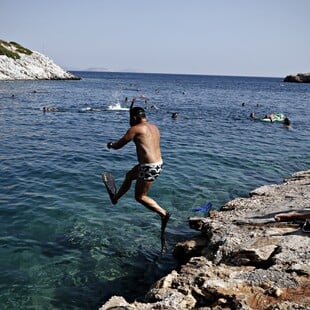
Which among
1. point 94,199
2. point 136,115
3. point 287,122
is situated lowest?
point 94,199

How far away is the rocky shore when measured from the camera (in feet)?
20.8

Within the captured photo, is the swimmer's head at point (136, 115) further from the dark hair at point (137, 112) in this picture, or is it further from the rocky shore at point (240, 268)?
the rocky shore at point (240, 268)

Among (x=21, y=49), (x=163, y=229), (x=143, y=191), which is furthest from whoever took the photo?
(x=21, y=49)

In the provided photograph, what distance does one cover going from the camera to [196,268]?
7.90 metres

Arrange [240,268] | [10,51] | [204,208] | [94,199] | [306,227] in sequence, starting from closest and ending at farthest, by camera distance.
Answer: [240,268] → [306,227] → [204,208] → [94,199] → [10,51]

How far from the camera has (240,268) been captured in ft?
25.1

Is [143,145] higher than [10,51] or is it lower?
lower

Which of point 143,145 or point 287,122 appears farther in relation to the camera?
point 287,122

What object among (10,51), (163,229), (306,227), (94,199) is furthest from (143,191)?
(10,51)

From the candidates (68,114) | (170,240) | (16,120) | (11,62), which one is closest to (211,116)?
(68,114)

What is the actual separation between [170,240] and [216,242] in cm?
241

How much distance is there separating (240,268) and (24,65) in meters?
105

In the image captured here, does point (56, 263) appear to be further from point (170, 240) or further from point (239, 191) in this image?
point (239, 191)

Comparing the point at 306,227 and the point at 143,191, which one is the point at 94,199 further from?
the point at 306,227
